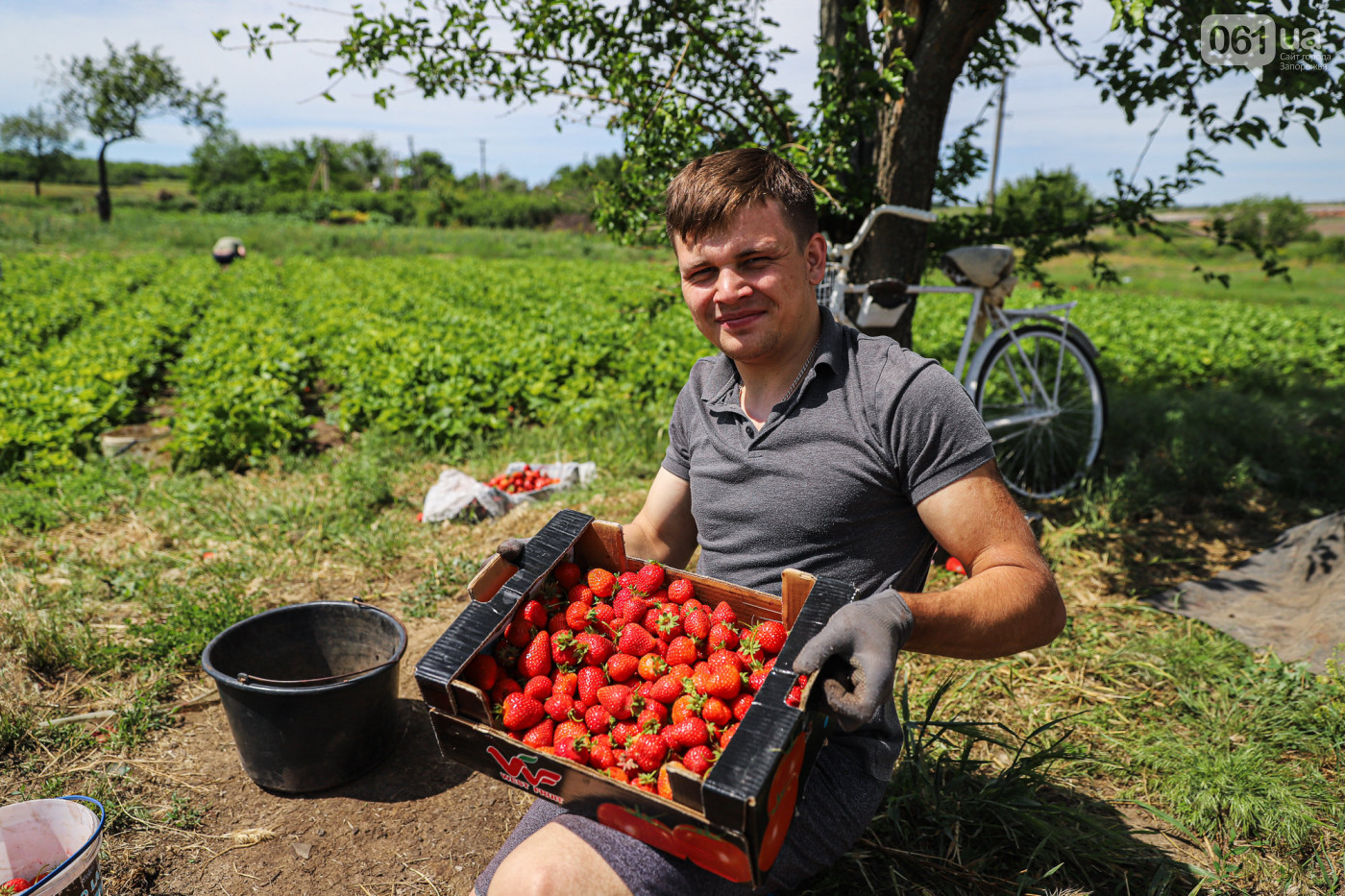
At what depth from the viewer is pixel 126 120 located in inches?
1783

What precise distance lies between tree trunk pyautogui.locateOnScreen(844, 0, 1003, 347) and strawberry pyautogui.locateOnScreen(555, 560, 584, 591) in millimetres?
3308

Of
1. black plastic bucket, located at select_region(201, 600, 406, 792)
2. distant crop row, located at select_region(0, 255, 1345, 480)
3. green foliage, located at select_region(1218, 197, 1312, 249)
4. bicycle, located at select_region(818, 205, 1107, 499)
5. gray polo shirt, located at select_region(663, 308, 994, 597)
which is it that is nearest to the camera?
gray polo shirt, located at select_region(663, 308, 994, 597)

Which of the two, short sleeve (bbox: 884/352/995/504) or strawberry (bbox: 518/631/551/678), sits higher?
short sleeve (bbox: 884/352/995/504)

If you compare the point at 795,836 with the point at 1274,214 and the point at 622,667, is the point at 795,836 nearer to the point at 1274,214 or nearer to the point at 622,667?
the point at 622,667

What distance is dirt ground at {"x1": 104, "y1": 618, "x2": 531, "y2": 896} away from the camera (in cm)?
240

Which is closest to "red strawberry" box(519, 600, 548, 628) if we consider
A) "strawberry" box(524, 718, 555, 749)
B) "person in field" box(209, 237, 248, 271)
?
"strawberry" box(524, 718, 555, 749)

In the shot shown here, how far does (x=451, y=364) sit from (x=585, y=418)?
1383 mm

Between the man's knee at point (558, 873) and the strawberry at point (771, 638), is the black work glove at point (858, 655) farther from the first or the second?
the man's knee at point (558, 873)

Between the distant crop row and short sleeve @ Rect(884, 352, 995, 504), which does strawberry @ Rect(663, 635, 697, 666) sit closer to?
short sleeve @ Rect(884, 352, 995, 504)

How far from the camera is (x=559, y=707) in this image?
1595 millimetres

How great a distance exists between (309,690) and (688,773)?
186 cm

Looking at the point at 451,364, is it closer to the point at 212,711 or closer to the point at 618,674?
the point at 212,711

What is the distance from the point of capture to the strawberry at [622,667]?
165cm

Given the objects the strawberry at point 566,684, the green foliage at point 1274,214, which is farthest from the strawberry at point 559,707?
the green foliage at point 1274,214
